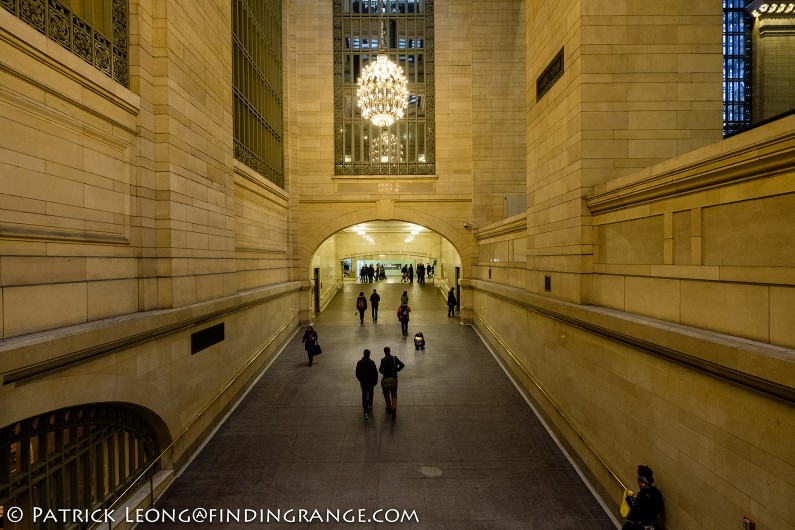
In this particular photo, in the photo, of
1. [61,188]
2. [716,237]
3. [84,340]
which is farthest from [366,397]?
[716,237]

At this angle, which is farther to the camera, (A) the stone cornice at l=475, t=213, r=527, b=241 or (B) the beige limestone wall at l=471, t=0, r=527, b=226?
(B) the beige limestone wall at l=471, t=0, r=527, b=226

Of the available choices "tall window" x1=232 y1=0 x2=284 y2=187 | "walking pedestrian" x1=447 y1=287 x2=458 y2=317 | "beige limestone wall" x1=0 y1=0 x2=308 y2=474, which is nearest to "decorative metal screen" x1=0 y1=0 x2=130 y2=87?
"beige limestone wall" x1=0 y1=0 x2=308 y2=474

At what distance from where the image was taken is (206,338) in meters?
7.01

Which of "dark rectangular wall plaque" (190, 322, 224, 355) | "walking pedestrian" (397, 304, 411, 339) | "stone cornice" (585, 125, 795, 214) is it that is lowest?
"walking pedestrian" (397, 304, 411, 339)

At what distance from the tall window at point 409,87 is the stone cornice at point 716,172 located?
11884 millimetres

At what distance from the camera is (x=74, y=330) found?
13.5 ft

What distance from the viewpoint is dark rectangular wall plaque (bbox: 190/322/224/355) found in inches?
257

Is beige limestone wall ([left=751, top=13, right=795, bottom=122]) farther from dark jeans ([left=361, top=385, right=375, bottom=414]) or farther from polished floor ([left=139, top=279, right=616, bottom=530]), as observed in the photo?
dark jeans ([left=361, top=385, right=375, bottom=414])

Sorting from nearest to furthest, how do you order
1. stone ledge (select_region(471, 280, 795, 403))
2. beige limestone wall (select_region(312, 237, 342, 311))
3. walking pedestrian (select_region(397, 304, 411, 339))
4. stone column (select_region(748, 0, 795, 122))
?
1. stone ledge (select_region(471, 280, 795, 403))
2. walking pedestrian (select_region(397, 304, 411, 339))
3. beige limestone wall (select_region(312, 237, 342, 311))
4. stone column (select_region(748, 0, 795, 122))

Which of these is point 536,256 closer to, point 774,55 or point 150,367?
point 150,367

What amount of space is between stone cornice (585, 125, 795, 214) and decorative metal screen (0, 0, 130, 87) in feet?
22.1

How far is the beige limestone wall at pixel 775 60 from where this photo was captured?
1905 cm

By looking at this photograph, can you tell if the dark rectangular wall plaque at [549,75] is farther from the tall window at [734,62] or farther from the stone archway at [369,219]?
the tall window at [734,62]

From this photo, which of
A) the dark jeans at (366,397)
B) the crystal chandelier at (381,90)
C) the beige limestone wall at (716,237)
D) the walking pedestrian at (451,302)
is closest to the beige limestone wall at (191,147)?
the dark jeans at (366,397)
